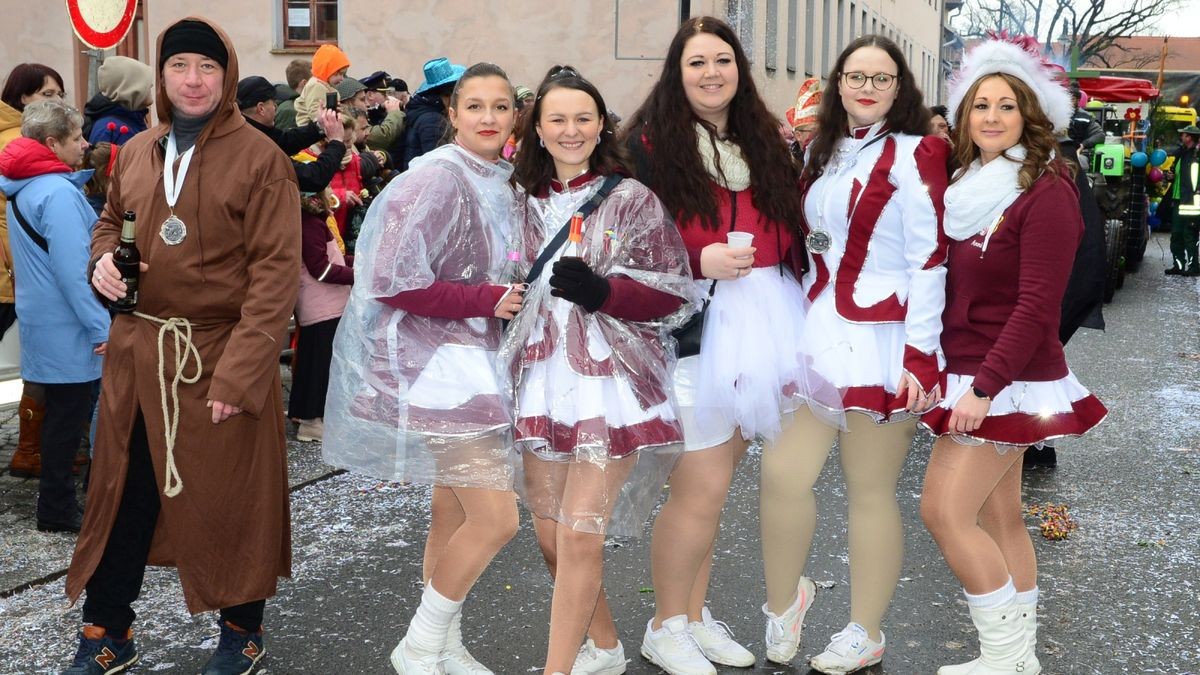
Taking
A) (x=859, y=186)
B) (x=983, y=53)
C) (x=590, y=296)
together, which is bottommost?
(x=590, y=296)

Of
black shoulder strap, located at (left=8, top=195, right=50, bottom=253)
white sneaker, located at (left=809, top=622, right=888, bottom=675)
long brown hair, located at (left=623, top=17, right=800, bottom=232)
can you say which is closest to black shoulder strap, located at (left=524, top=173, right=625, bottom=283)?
long brown hair, located at (left=623, top=17, right=800, bottom=232)

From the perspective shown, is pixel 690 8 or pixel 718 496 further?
pixel 690 8

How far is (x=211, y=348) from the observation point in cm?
386

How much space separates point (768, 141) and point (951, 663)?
1811 millimetres

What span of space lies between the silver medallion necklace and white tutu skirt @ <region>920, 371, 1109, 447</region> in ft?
7.42

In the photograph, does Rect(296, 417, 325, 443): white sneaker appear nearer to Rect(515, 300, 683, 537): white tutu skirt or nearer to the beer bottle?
the beer bottle

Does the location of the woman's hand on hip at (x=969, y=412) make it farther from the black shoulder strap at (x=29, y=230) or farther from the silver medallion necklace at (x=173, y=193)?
the black shoulder strap at (x=29, y=230)

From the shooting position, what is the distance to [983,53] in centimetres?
393

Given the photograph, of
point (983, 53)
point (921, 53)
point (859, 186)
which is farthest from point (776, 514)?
point (921, 53)

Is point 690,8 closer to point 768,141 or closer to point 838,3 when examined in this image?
point 838,3

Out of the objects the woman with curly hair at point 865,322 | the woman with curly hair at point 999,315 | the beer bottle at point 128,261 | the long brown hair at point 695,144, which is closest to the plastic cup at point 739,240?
the long brown hair at point 695,144

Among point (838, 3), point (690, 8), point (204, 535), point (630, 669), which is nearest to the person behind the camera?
point (204, 535)

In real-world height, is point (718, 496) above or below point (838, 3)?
below

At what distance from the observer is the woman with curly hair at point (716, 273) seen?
3.88m
